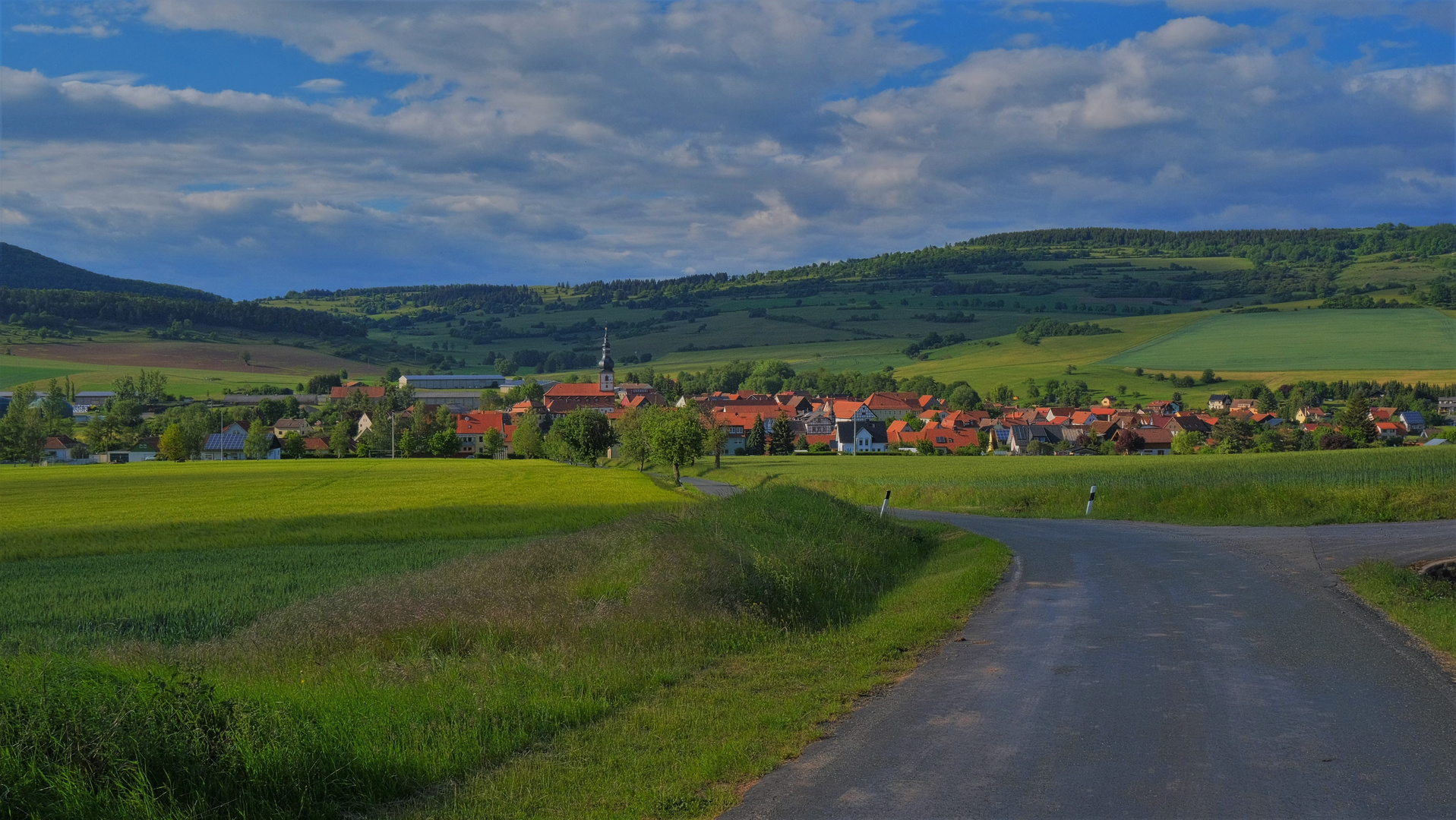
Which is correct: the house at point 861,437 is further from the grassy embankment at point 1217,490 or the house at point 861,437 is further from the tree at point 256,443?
the tree at point 256,443

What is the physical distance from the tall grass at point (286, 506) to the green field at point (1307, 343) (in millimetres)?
99009

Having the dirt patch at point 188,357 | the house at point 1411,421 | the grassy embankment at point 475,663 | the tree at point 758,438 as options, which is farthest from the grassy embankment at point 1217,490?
the dirt patch at point 188,357

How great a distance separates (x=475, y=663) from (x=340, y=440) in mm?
111981

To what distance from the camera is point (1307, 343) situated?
126 meters

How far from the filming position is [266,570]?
20922 mm

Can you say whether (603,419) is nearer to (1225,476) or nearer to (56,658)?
(1225,476)

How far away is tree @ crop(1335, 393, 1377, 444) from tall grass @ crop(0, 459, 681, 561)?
6141 centimetres

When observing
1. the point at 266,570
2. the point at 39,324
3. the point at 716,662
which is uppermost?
the point at 39,324

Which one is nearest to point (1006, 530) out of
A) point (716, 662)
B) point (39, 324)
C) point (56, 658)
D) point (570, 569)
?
point (570, 569)

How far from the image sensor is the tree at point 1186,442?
87625 millimetres

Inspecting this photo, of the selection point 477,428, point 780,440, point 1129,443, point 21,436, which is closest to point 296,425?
point 477,428

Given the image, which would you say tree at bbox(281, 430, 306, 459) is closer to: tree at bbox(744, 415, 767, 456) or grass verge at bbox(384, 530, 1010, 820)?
tree at bbox(744, 415, 767, 456)

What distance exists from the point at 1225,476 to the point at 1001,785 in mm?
34301

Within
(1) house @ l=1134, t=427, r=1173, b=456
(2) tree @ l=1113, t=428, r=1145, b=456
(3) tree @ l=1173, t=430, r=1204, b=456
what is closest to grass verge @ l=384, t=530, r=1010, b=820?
(3) tree @ l=1173, t=430, r=1204, b=456
